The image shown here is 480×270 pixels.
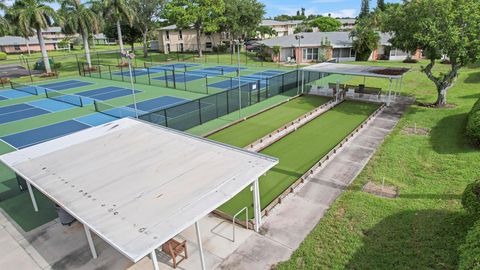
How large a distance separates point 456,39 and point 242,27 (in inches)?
1912

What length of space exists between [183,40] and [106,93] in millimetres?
39965

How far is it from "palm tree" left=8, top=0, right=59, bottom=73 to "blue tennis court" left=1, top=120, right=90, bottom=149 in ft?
71.0

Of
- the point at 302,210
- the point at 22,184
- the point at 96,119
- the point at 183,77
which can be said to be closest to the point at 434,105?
the point at 302,210

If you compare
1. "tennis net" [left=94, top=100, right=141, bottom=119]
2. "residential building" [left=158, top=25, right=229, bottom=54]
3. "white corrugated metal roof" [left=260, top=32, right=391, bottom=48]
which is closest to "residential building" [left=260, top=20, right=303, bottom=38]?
"residential building" [left=158, top=25, right=229, bottom=54]

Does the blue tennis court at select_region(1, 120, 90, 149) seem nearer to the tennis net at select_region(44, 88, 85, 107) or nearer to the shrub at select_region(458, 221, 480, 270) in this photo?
the tennis net at select_region(44, 88, 85, 107)

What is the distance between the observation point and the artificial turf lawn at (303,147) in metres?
12.2

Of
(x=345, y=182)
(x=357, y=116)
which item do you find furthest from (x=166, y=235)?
(x=357, y=116)

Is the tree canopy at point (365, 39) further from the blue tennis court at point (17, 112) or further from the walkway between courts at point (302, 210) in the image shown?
the blue tennis court at point (17, 112)

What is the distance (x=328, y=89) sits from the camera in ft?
90.3

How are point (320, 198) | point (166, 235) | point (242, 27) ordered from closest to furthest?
point (166, 235)
point (320, 198)
point (242, 27)

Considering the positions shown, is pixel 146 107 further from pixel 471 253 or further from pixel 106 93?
pixel 471 253

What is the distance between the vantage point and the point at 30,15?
35.4 meters

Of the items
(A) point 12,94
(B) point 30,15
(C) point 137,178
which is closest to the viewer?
(C) point 137,178

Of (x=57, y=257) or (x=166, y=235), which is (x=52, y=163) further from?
(x=166, y=235)
